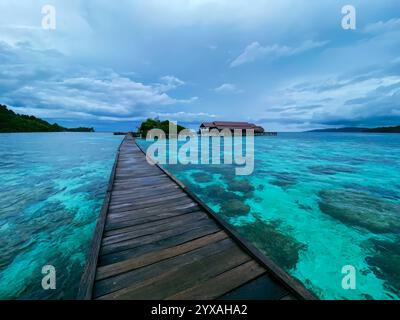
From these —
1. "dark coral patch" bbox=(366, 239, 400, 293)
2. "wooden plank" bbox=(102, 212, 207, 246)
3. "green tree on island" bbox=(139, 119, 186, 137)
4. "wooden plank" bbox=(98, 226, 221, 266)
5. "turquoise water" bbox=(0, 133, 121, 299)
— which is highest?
"green tree on island" bbox=(139, 119, 186, 137)

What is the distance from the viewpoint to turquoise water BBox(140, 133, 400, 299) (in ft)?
12.9

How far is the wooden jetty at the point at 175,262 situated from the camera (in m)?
2.24

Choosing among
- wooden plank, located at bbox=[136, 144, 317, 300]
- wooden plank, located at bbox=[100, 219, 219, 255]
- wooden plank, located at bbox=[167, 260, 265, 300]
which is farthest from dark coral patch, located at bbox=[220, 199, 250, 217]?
wooden plank, located at bbox=[167, 260, 265, 300]

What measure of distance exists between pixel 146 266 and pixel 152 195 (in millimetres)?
3051

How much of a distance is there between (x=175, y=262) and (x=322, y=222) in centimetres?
555

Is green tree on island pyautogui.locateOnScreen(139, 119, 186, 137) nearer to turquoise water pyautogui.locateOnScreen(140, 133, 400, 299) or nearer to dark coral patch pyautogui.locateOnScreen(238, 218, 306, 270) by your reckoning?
turquoise water pyautogui.locateOnScreen(140, 133, 400, 299)

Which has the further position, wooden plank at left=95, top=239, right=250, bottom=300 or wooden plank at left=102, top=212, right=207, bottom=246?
wooden plank at left=102, top=212, right=207, bottom=246

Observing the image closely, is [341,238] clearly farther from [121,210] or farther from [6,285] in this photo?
[6,285]

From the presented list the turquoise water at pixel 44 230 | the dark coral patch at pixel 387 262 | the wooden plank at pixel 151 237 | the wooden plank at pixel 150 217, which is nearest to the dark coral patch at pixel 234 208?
the wooden plank at pixel 150 217

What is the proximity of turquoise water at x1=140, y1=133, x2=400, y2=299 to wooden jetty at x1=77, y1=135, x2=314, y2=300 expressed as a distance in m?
1.97

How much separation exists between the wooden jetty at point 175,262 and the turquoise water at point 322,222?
197 cm
